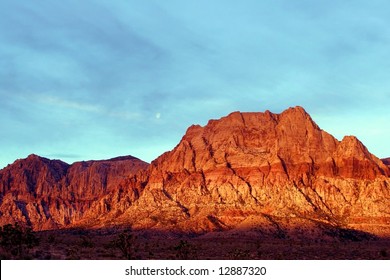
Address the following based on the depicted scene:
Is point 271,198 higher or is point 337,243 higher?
point 271,198

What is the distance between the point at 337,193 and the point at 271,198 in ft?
78.2

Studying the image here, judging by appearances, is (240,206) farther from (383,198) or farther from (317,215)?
(383,198)

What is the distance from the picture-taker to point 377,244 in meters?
146

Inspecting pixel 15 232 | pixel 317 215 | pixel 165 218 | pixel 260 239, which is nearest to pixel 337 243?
pixel 260 239

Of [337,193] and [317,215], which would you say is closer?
[317,215]

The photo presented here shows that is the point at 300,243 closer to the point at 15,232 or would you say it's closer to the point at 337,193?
the point at 337,193

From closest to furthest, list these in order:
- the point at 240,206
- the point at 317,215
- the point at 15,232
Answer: the point at 15,232
the point at 317,215
the point at 240,206
